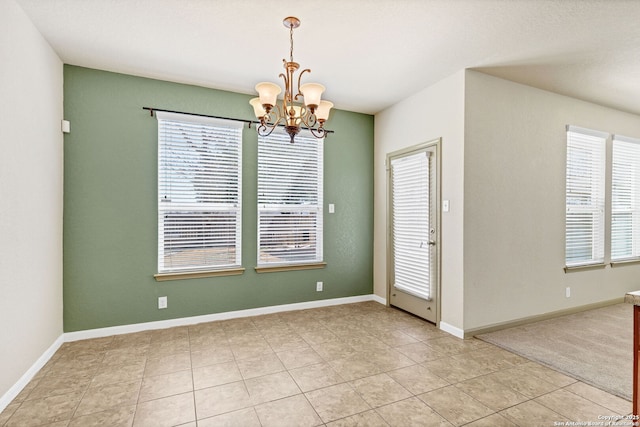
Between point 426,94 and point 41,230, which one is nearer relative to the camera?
point 41,230

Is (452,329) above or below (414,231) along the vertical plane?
below

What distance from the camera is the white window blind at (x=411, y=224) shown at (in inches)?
151

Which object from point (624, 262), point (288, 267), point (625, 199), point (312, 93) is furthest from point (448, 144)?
point (624, 262)

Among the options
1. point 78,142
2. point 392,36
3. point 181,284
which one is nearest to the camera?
point 392,36

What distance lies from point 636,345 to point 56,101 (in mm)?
4692

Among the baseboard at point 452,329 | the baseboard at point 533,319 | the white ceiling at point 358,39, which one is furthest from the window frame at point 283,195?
the baseboard at point 533,319

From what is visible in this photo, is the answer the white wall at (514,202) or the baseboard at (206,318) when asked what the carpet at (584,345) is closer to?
the white wall at (514,202)

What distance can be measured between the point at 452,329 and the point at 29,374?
12.4ft

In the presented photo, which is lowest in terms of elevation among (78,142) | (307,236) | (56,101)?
(307,236)

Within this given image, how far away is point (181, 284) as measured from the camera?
3705mm

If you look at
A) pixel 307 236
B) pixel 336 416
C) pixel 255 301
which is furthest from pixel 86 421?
pixel 307 236

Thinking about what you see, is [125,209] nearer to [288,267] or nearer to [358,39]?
[288,267]

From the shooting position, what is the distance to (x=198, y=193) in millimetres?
3746

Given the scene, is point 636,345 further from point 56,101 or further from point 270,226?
point 56,101
